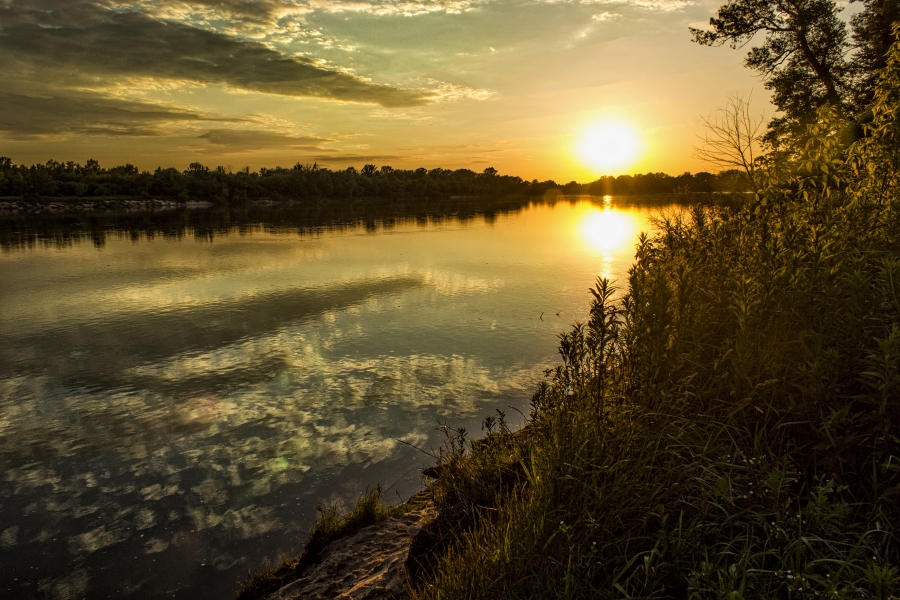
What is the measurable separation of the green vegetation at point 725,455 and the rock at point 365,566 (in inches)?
11.0

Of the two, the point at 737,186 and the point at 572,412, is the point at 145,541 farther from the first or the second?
the point at 737,186

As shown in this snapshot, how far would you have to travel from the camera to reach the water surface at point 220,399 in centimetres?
655

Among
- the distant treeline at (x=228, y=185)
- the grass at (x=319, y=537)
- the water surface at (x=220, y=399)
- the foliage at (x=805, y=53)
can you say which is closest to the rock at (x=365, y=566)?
the grass at (x=319, y=537)

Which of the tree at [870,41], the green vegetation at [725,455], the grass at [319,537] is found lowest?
the grass at [319,537]

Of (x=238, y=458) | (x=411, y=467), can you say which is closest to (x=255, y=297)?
(x=238, y=458)

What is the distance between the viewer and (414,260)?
2997cm

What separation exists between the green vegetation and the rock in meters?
0.28

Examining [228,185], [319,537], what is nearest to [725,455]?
[319,537]

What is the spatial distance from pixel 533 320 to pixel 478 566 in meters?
13.2

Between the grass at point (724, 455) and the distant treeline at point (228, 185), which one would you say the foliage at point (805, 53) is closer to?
the grass at point (724, 455)

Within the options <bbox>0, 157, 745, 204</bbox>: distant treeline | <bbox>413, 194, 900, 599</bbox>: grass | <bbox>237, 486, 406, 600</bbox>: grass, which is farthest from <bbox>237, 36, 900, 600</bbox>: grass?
<bbox>0, 157, 745, 204</bbox>: distant treeline

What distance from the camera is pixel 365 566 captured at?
566 centimetres

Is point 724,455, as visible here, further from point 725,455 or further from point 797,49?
point 797,49

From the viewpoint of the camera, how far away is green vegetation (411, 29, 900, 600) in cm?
347
